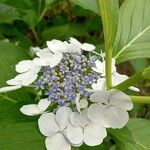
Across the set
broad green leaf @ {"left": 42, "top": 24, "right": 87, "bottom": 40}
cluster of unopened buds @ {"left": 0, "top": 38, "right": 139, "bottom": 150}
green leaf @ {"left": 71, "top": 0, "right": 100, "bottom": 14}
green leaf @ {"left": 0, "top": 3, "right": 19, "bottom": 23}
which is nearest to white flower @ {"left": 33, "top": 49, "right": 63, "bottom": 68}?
cluster of unopened buds @ {"left": 0, "top": 38, "right": 139, "bottom": 150}

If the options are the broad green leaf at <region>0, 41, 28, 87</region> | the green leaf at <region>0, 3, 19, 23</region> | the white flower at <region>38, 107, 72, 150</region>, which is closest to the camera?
the white flower at <region>38, 107, 72, 150</region>

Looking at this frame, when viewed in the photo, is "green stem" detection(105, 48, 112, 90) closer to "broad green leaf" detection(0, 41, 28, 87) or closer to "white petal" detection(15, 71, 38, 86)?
"white petal" detection(15, 71, 38, 86)

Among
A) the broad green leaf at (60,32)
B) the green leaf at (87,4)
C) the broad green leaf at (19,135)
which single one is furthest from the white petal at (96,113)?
the broad green leaf at (60,32)

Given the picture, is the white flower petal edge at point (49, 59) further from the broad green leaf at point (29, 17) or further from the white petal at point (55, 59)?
the broad green leaf at point (29, 17)

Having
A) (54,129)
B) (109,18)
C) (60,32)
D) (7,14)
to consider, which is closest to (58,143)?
(54,129)

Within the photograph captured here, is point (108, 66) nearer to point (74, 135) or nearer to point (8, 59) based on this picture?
point (74, 135)

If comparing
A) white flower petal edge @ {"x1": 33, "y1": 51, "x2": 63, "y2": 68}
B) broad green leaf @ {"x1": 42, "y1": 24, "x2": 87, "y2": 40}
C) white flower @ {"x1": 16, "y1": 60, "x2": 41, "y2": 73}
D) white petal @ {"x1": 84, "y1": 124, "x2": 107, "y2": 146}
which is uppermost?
broad green leaf @ {"x1": 42, "y1": 24, "x2": 87, "y2": 40}
